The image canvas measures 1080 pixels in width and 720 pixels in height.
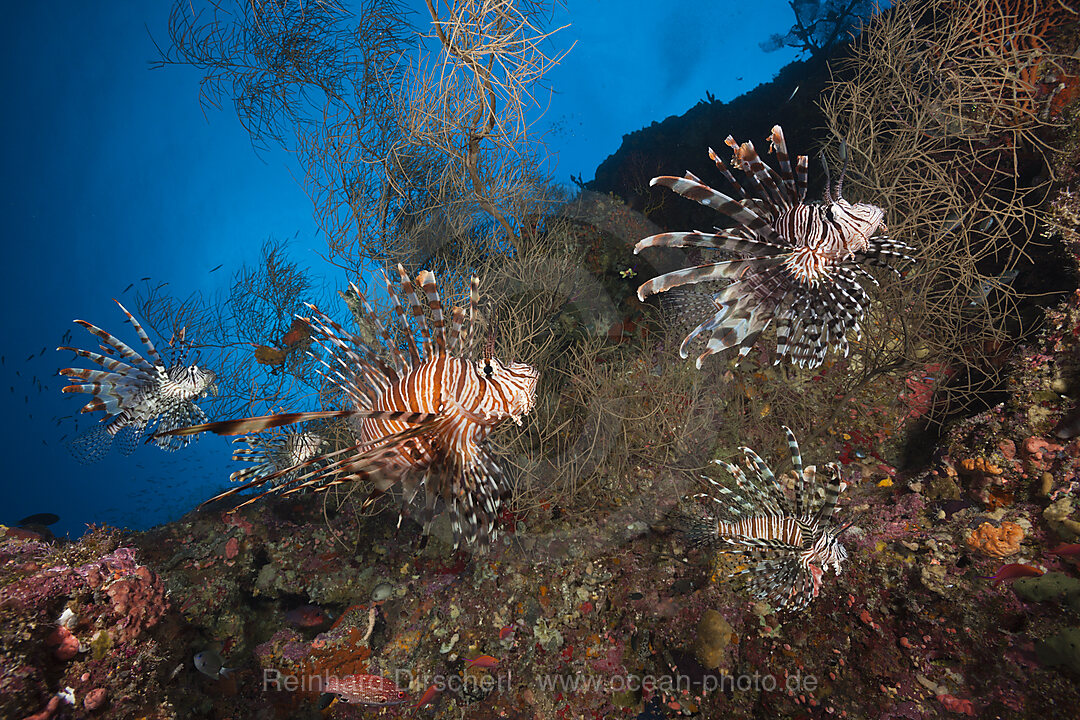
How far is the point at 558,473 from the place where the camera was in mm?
4496

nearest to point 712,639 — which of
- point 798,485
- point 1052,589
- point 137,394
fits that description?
point 798,485

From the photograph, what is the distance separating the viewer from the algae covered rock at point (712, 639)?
3.25 meters

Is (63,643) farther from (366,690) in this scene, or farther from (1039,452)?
(1039,452)

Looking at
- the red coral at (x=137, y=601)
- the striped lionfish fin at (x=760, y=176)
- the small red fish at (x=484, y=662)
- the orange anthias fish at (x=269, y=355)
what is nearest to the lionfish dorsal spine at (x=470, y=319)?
the striped lionfish fin at (x=760, y=176)

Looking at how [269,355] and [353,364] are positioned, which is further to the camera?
[269,355]

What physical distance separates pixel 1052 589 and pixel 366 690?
478 cm

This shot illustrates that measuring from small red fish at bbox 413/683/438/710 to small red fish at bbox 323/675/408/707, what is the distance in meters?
0.14

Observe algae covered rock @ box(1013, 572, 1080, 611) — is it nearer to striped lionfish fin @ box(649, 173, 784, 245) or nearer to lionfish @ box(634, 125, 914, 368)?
lionfish @ box(634, 125, 914, 368)

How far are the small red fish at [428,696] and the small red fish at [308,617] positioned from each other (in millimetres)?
1476

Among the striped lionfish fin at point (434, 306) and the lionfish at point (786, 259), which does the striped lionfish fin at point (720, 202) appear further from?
the striped lionfish fin at point (434, 306)

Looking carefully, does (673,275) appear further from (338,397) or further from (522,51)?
(338,397)

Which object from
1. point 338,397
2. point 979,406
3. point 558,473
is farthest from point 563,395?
point 979,406

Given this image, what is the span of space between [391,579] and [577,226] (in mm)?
6573

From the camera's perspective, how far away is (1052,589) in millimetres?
2389
